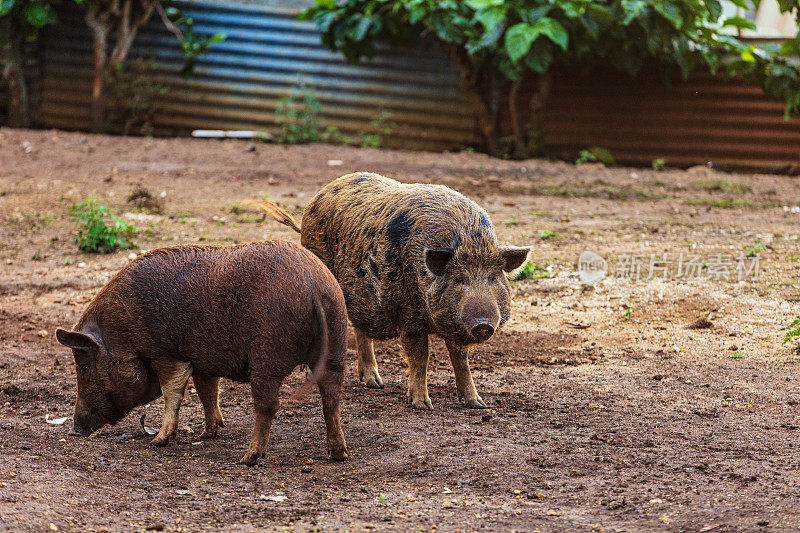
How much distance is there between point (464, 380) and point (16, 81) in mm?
10882

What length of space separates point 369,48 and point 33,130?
520 centimetres

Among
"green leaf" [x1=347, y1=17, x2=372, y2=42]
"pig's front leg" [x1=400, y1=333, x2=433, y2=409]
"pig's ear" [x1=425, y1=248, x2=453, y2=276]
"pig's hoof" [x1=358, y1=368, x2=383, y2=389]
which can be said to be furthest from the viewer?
"green leaf" [x1=347, y1=17, x2=372, y2=42]

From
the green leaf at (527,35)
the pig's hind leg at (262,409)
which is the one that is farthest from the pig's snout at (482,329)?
the green leaf at (527,35)

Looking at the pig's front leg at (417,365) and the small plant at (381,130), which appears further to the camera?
the small plant at (381,130)

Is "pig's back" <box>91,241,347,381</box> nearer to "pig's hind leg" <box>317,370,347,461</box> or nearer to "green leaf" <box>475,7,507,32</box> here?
"pig's hind leg" <box>317,370,347,461</box>

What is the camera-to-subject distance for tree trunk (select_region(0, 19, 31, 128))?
13.1 metres

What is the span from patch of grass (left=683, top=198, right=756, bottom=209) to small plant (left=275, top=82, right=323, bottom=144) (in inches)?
223

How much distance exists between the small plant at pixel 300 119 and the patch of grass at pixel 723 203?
567cm

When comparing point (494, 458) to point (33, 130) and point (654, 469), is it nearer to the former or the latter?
point (654, 469)

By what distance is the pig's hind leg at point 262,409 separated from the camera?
4.21m

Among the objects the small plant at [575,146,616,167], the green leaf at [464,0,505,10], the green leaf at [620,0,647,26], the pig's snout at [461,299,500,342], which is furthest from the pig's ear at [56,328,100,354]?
the small plant at [575,146,616,167]

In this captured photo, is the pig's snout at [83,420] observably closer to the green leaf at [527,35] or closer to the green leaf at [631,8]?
the green leaf at [527,35]

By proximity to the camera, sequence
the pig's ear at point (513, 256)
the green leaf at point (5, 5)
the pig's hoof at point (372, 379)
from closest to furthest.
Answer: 1. the pig's ear at point (513, 256)
2. the pig's hoof at point (372, 379)
3. the green leaf at point (5, 5)

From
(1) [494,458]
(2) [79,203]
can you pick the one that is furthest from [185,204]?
(1) [494,458]
